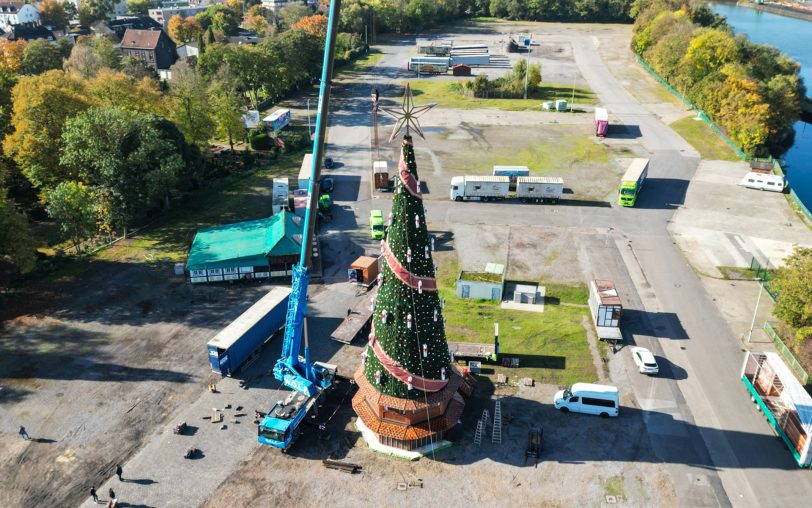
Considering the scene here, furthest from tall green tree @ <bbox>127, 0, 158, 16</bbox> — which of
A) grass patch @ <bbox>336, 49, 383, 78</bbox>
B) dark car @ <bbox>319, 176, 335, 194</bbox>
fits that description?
dark car @ <bbox>319, 176, 335, 194</bbox>

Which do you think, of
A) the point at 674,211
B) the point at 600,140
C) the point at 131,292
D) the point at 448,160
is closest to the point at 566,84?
the point at 600,140

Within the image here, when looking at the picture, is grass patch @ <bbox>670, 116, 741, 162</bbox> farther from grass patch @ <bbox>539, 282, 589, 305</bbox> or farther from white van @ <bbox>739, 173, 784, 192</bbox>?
grass patch @ <bbox>539, 282, 589, 305</bbox>

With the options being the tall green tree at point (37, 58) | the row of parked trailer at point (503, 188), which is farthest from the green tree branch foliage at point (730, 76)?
the tall green tree at point (37, 58)

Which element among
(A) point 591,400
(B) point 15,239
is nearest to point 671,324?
(A) point 591,400

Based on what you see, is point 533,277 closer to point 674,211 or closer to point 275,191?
point 674,211

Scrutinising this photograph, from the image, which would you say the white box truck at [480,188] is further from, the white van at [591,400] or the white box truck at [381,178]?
the white van at [591,400]

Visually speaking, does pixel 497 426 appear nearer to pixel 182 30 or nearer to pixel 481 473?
pixel 481 473
